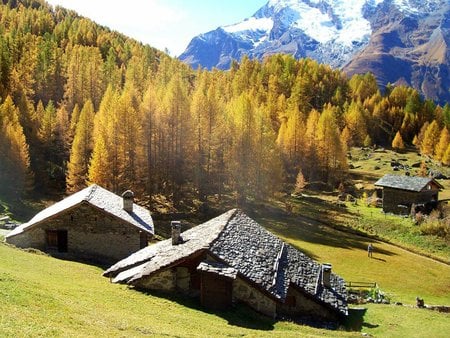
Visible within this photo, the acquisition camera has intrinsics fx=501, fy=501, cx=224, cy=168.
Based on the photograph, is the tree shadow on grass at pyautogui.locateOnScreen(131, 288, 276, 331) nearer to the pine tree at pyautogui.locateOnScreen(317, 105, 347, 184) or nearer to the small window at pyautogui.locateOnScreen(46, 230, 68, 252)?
the small window at pyautogui.locateOnScreen(46, 230, 68, 252)

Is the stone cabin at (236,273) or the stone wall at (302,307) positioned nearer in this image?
the stone cabin at (236,273)

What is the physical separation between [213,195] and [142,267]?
4665cm

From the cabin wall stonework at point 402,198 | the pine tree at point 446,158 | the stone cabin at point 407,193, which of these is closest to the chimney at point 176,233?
the stone cabin at point 407,193

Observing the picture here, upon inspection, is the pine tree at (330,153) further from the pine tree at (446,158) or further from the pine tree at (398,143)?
the pine tree at (398,143)

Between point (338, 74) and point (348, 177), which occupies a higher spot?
point (338, 74)

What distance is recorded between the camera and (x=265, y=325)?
2492 centimetres

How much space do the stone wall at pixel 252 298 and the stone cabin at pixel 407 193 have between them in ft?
186

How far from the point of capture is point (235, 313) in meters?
25.7

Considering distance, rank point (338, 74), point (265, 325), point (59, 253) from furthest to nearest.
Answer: point (338, 74)
point (59, 253)
point (265, 325)

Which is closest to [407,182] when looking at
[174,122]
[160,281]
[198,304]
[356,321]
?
[174,122]

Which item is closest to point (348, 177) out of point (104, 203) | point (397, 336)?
point (104, 203)

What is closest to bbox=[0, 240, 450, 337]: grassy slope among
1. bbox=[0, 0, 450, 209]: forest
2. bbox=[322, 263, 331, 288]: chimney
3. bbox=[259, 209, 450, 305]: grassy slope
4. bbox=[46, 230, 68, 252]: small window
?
bbox=[322, 263, 331, 288]: chimney

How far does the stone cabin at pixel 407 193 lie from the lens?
7881 centimetres

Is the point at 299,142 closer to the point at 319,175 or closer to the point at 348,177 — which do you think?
the point at 319,175
